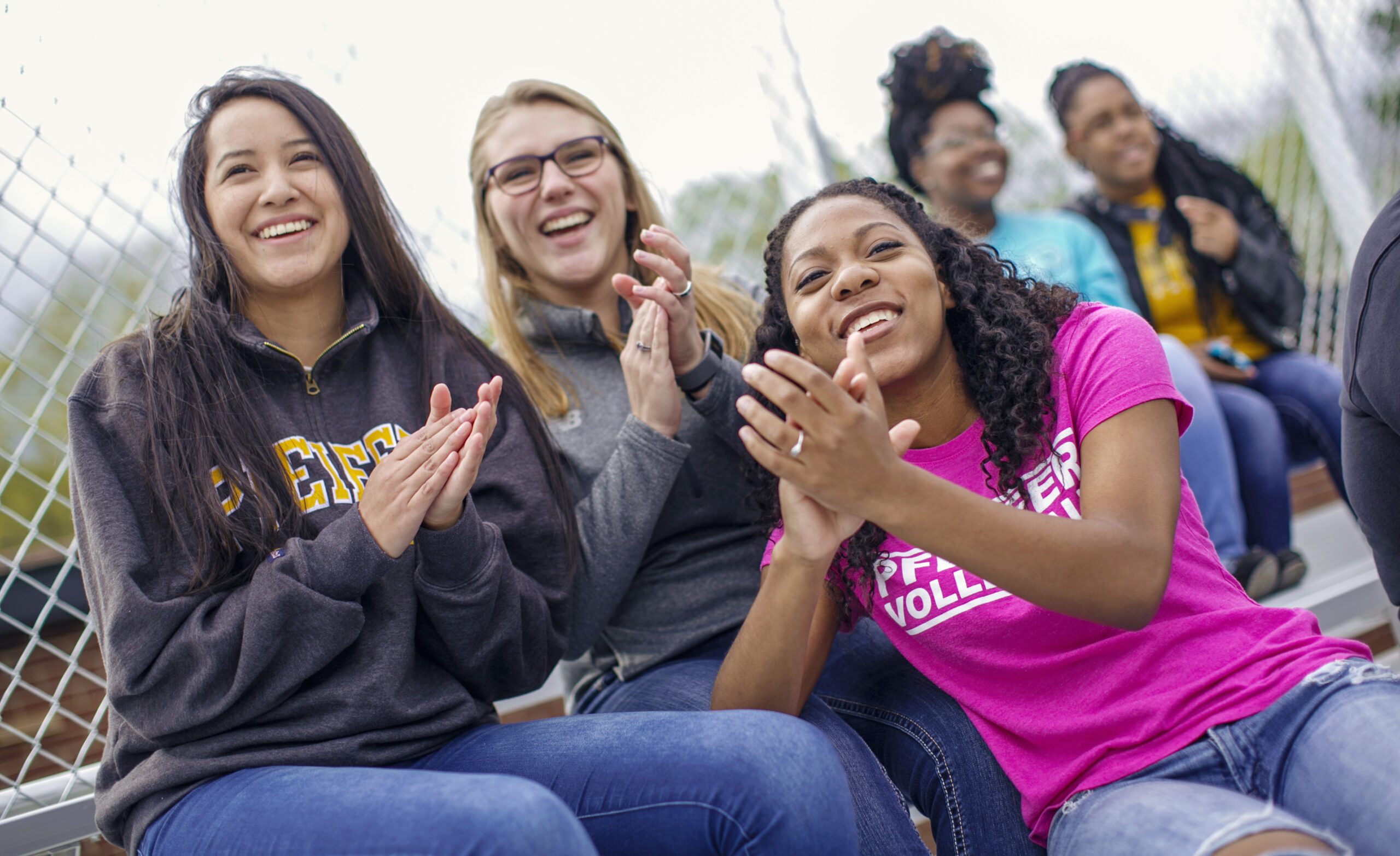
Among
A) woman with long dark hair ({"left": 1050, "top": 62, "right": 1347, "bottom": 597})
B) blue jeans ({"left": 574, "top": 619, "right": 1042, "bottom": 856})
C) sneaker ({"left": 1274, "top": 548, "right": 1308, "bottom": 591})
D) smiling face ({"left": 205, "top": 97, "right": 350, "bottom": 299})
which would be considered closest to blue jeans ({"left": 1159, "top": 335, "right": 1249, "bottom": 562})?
sneaker ({"left": 1274, "top": 548, "right": 1308, "bottom": 591})

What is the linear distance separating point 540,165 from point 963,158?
1370 mm

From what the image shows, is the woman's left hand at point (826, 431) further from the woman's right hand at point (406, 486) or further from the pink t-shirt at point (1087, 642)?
the woman's right hand at point (406, 486)

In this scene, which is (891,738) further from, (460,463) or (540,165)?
(540,165)

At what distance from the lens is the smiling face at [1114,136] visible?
2945mm

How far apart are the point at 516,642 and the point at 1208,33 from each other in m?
3.75

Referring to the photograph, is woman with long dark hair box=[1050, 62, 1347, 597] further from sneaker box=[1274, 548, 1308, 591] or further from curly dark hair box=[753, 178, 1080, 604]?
curly dark hair box=[753, 178, 1080, 604]

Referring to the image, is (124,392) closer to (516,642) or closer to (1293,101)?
(516,642)

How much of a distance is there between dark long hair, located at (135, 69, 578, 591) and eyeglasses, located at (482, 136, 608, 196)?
32cm

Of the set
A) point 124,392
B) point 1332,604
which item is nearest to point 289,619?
point 124,392

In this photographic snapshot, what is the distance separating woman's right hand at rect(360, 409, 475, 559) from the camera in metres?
1.39

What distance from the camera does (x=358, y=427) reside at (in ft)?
5.57

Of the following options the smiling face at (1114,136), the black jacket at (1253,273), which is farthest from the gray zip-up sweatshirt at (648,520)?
the smiling face at (1114,136)

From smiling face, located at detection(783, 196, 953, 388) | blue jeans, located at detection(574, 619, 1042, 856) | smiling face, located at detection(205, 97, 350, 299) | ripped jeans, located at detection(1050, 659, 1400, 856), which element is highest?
smiling face, located at detection(783, 196, 953, 388)

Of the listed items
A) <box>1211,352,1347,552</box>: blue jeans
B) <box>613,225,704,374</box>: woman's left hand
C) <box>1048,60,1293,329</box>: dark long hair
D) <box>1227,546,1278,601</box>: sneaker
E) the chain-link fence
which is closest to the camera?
<box>613,225,704,374</box>: woman's left hand
